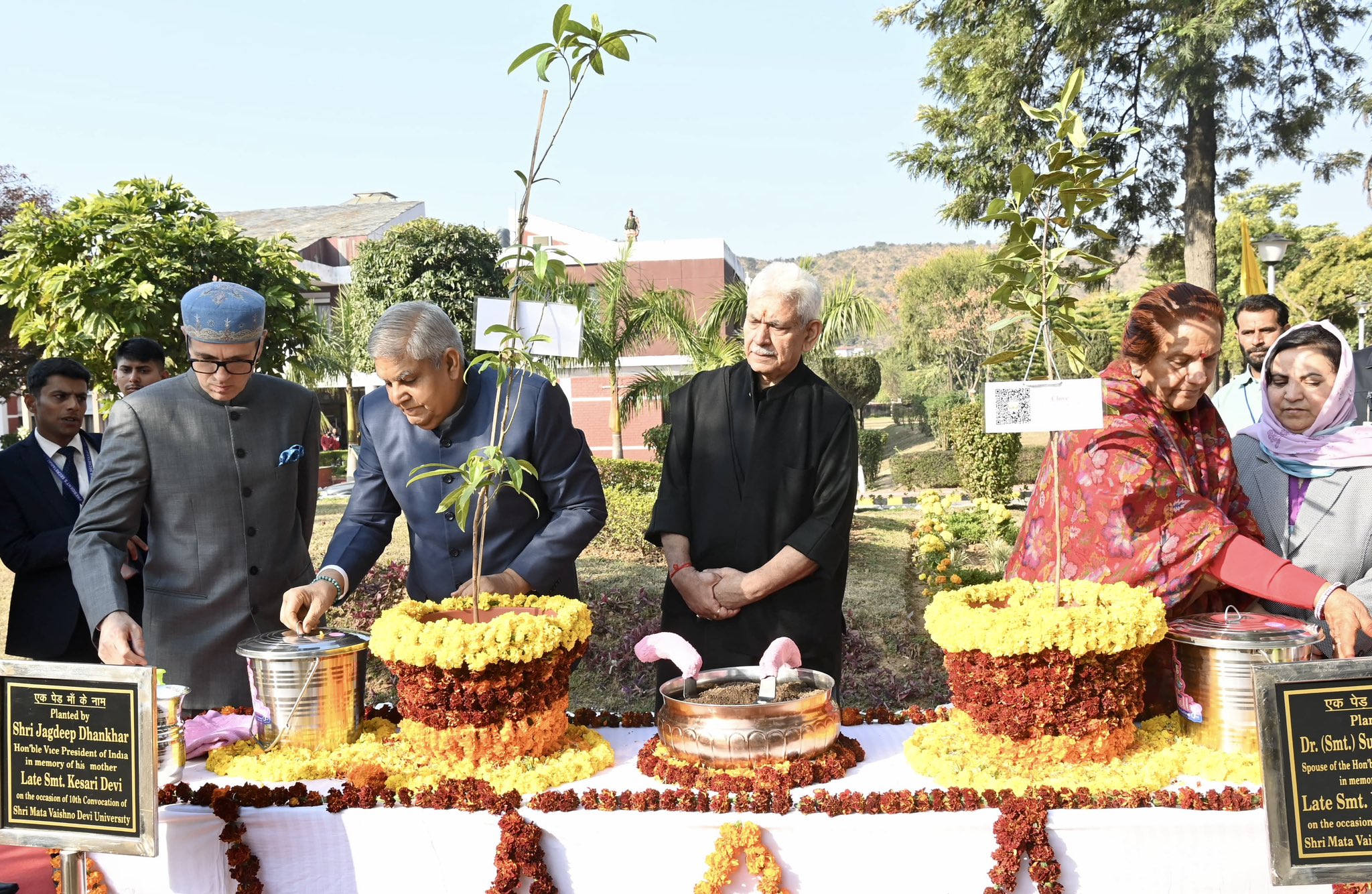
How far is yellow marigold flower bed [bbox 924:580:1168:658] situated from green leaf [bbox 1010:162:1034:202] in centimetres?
78

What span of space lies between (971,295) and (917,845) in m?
33.1

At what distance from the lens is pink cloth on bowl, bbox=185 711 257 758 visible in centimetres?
207

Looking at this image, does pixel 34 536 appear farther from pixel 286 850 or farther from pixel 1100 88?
pixel 1100 88

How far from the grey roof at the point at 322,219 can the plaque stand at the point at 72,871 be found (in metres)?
33.9

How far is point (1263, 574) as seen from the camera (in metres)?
1.98

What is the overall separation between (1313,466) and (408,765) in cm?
228

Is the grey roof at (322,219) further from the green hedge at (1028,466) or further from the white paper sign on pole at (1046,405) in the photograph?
the white paper sign on pole at (1046,405)

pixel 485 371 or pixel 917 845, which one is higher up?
pixel 485 371

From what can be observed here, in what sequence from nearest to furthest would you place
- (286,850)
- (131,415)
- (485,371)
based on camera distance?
(286,850) < (131,415) < (485,371)

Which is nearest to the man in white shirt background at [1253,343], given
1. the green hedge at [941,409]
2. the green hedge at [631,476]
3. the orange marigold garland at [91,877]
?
the orange marigold garland at [91,877]

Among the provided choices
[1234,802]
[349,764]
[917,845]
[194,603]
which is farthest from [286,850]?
[1234,802]

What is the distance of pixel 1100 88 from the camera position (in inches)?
540

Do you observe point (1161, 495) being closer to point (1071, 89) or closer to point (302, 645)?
point (1071, 89)

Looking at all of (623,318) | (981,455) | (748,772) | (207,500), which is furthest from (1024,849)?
(623,318)
